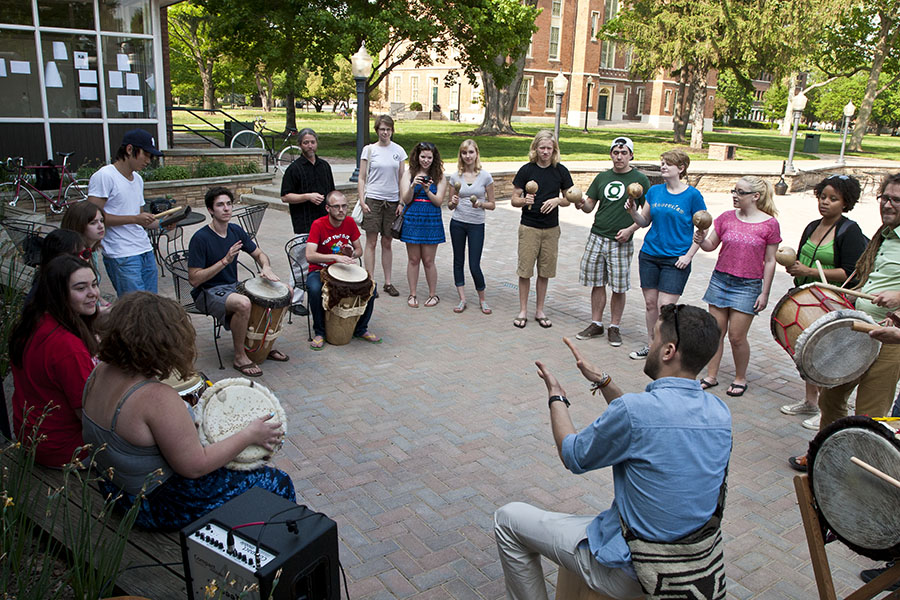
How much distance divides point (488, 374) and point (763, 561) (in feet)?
9.70

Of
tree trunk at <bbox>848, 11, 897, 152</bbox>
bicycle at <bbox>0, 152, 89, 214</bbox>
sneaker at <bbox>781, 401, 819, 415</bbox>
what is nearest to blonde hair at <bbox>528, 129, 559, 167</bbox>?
sneaker at <bbox>781, 401, 819, 415</bbox>

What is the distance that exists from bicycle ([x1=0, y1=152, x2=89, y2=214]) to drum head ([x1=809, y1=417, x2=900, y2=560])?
11.4 m

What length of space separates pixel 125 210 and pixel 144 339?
3.46m

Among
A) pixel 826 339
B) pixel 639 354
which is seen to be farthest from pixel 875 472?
pixel 639 354

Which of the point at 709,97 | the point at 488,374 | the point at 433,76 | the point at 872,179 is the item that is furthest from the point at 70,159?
the point at 709,97

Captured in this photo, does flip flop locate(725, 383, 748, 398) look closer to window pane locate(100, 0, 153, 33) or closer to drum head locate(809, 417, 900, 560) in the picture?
drum head locate(809, 417, 900, 560)

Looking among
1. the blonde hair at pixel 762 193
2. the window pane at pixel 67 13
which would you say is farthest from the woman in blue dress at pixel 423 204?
the window pane at pixel 67 13

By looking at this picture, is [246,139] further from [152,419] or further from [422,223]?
[152,419]

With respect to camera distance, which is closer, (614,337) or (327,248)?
(327,248)

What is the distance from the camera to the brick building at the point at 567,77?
53938mm

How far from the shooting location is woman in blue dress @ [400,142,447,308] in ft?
25.3

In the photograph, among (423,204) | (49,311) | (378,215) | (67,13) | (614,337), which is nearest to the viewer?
(49,311)

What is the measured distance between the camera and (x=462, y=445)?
4977mm

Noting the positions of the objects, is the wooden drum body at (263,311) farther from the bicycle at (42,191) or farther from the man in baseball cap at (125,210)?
the bicycle at (42,191)
